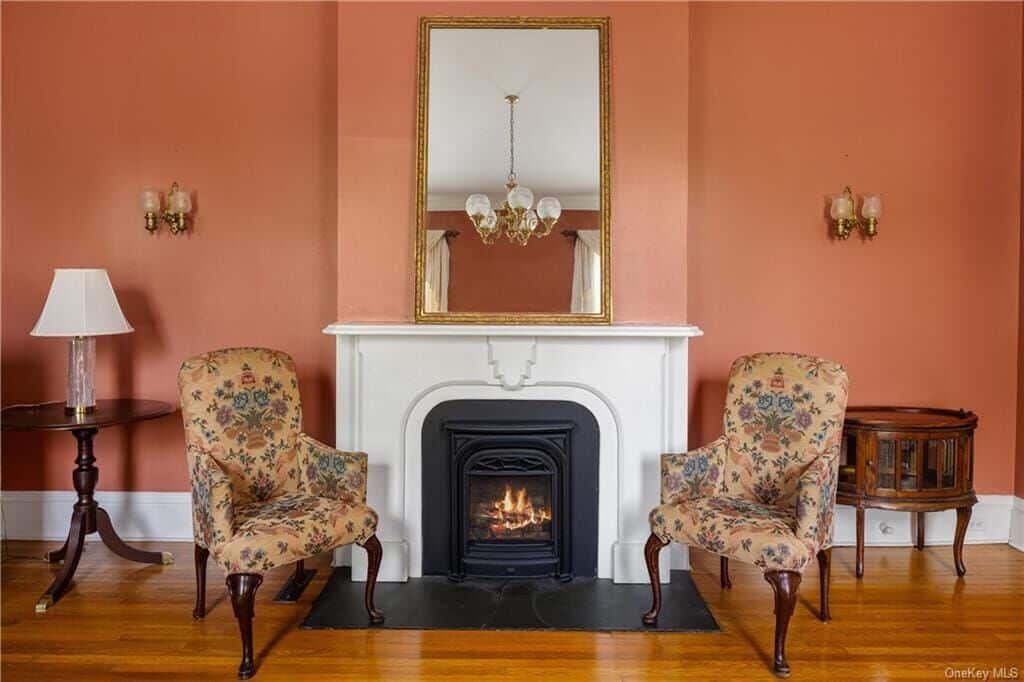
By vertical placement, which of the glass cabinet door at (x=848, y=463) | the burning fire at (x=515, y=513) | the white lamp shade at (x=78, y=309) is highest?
the white lamp shade at (x=78, y=309)

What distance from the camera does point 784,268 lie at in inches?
155

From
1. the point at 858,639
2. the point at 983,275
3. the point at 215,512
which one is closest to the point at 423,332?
the point at 215,512

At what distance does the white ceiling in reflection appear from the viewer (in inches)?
138

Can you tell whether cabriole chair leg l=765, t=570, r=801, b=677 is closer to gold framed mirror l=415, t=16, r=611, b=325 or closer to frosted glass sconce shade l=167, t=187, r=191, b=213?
gold framed mirror l=415, t=16, r=611, b=325

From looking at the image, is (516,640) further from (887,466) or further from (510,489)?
(887,466)

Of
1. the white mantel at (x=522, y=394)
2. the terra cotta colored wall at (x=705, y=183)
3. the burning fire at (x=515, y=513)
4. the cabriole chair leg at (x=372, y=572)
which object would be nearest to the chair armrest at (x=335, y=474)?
the cabriole chair leg at (x=372, y=572)

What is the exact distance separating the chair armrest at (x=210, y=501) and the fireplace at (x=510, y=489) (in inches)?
37.8

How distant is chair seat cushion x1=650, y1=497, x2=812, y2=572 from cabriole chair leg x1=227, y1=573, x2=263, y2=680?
4.92 ft

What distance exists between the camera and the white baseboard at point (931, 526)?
392 centimetres

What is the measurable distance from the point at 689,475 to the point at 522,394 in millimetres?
815

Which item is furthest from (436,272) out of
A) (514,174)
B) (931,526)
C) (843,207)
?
(931,526)

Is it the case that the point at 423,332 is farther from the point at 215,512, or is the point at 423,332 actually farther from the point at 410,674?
the point at 410,674

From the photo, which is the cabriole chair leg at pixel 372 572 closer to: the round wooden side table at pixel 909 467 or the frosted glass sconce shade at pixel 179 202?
the frosted glass sconce shade at pixel 179 202

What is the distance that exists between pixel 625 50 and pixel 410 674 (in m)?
2.74
